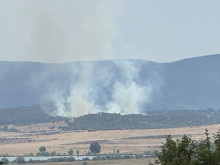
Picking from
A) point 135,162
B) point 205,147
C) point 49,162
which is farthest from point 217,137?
point 49,162

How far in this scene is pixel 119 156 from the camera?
195 m

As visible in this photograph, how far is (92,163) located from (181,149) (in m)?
114

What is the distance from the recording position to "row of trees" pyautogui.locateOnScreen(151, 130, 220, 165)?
6284 cm

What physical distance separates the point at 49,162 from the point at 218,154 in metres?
123

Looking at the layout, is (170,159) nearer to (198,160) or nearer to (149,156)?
(198,160)

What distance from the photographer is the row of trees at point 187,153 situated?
62844mm

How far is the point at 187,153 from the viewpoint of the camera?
65312 mm

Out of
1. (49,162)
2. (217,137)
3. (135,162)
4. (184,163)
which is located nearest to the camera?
(184,163)

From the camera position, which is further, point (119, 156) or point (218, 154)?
point (119, 156)

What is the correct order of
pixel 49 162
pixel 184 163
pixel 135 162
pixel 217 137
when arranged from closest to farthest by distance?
pixel 184 163 → pixel 217 137 → pixel 135 162 → pixel 49 162

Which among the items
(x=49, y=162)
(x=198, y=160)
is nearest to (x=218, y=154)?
(x=198, y=160)

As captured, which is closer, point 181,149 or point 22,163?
point 181,149

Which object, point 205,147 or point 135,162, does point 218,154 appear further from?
point 135,162

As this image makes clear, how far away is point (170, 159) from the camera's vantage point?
64438mm
